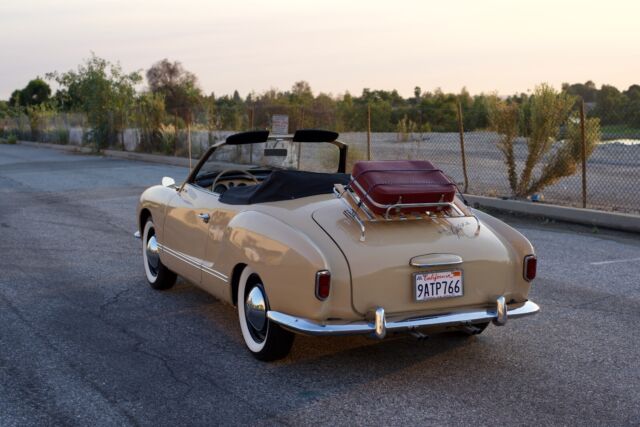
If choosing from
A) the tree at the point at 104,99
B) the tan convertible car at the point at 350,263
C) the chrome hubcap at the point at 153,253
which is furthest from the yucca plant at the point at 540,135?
the tree at the point at 104,99

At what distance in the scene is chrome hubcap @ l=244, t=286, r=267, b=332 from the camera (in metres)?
5.07

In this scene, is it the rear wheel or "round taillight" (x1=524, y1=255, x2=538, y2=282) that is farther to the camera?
the rear wheel

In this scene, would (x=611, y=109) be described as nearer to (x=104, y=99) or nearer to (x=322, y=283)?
(x=322, y=283)

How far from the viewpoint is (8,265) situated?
847 centimetres

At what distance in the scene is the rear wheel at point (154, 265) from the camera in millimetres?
7086

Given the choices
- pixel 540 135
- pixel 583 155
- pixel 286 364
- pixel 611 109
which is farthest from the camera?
pixel 540 135

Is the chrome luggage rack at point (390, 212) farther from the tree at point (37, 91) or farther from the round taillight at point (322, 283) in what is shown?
the tree at point (37, 91)

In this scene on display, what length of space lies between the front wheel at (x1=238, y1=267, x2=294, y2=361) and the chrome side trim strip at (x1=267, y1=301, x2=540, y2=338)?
0.66 feet

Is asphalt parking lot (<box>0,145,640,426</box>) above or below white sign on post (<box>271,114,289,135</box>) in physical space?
below

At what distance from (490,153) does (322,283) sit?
493 inches

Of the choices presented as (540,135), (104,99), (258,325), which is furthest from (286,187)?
(104,99)

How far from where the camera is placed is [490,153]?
16.4 meters

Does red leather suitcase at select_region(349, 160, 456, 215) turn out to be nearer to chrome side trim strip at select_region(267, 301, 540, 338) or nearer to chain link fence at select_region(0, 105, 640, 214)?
chrome side trim strip at select_region(267, 301, 540, 338)

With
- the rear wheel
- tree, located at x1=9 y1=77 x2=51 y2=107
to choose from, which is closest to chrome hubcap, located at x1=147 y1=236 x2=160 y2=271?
the rear wheel
